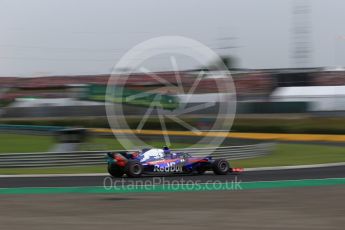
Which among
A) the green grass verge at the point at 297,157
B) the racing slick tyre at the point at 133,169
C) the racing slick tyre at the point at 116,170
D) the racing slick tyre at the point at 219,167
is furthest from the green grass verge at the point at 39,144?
the racing slick tyre at the point at 219,167

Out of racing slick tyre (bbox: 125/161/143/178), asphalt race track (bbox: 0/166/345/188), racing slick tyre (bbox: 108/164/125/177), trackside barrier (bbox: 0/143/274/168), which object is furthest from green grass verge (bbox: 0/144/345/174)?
racing slick tyre (bbox: 125/161/143/178)

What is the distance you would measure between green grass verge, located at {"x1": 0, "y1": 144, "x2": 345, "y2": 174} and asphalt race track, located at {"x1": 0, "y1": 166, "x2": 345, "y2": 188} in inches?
92.2

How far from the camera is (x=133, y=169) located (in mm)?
13516

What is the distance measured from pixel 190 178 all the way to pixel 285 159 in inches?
308

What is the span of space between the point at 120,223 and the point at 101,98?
148 feet

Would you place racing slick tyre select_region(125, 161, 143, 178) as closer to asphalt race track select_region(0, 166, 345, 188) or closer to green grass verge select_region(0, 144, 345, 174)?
asphalt race track select_region(0, 166, 345, 188)

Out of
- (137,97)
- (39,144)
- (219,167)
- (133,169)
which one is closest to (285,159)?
(219,167)

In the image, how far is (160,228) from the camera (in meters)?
6.75

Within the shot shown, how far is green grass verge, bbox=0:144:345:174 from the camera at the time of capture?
17.2m

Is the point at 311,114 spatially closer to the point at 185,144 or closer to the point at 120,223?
the point at 185,144

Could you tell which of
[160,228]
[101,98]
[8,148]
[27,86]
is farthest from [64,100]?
[160,228]

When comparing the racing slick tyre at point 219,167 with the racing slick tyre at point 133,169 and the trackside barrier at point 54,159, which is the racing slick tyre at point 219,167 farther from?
the trackside barrier at point 54,159

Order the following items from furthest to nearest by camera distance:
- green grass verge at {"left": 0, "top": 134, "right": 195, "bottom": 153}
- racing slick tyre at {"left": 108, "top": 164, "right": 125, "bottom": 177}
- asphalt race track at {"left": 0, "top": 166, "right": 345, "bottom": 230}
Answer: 1. green grass verge at {"left": 0, "top": 134, "right": 195, "bottom": 153}
2. racing slick tyre at {"left": 108, "top": 164, "right": 125, "bottom": 177}
3. asphalt race track at {"left": 0, "top": 166, "right": 345, "bottom": 230}

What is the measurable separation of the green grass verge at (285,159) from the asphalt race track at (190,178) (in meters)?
2.34
